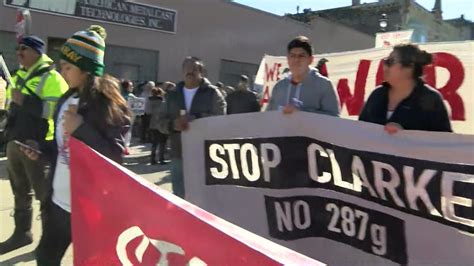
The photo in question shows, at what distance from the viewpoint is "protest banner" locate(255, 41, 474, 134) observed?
6246mm

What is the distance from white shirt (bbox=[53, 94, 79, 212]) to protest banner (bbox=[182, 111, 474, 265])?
1.40 meters

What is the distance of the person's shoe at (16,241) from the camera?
4.41 metres

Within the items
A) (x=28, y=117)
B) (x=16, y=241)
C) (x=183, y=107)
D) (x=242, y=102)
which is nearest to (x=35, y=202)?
(x=16, y=241)

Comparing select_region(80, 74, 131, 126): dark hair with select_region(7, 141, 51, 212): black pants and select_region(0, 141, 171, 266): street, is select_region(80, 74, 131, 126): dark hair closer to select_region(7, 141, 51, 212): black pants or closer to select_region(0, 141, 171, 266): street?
select_region(7, 141, 51, 212): black pants

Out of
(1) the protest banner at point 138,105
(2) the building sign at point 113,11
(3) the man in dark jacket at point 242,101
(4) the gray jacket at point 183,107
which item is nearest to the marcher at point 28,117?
(4) the gray jacket at point 183,107

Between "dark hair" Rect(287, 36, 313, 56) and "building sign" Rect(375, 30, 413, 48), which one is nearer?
"dark hair" Rect(287, 36, 313, 56)

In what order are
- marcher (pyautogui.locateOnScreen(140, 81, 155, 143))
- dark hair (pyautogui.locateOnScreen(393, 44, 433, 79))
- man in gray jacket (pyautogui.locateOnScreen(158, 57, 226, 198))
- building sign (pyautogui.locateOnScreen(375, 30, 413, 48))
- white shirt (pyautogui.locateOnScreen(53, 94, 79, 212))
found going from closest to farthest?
white shirt (pyautogui.locateOnScreen(53, 94, 79, 212)) → dark hair (pyautogui.locateOnScreen(393, 44, 433, 79)) → man in gray jacket (pyautogui.locateOnScreen(158, 57, 226, 198)) → building sign (pyautogui.locateOnScreen(375, 30, 413, 48)) → marcher (pyautogui.locateOnScreen(140, 81, 155, 143))

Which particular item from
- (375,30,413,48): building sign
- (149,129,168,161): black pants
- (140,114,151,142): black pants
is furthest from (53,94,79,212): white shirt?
(140,114,151,142): black pants

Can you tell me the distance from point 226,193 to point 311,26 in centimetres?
2411

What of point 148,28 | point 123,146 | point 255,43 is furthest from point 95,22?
point 123,146

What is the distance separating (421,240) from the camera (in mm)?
3004

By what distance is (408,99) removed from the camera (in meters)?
3.31

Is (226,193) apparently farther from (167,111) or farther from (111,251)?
(111,251)

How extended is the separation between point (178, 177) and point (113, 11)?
1375 centimetres
